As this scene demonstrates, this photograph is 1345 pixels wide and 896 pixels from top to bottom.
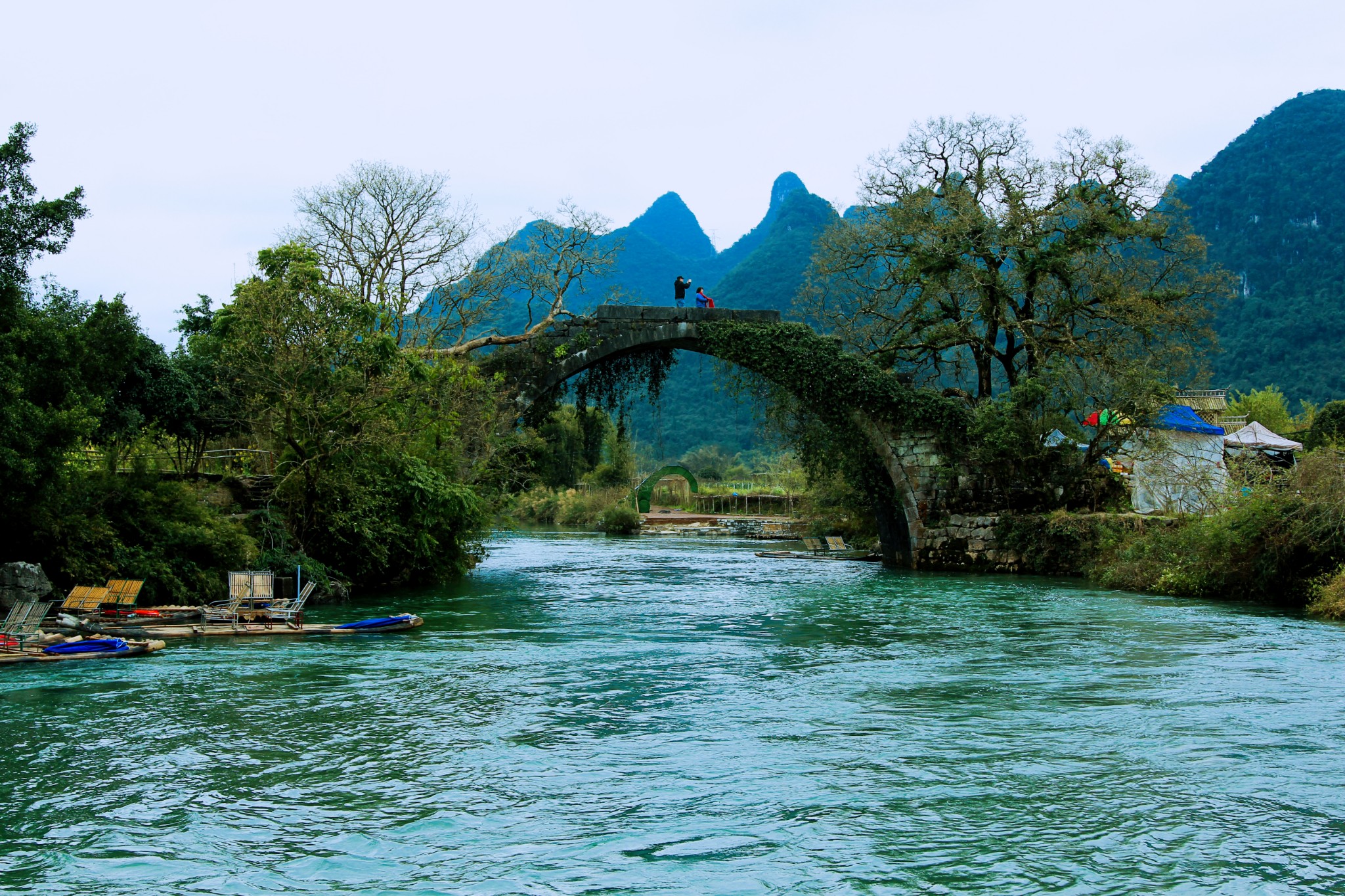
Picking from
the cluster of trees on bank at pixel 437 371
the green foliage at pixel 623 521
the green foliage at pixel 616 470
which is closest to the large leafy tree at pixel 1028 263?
the cluster of trees on bank at pixel 437 371

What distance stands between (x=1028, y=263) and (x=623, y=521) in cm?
2839

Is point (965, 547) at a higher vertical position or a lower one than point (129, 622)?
higher

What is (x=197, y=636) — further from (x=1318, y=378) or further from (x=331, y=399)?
(x=1318, y=378)

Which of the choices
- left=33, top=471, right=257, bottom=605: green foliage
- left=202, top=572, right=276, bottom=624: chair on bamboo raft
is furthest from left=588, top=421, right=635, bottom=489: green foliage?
left=202, top=572, right=276, bottom=624: chair on bamboo raft

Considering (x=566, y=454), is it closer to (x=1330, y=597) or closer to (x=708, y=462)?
(x=708, y=462)

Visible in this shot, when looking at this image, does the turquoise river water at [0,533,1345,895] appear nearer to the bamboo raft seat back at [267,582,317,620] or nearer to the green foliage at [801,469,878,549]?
the bamboo raft seat back at [267,582,317,620]

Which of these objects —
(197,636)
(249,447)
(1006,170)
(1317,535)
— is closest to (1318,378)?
(1006,170)

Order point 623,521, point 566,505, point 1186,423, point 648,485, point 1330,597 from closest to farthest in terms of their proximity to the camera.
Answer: point 1330,597 → point 1186,423 → point 623,521 → point 648,485 → point 566,505

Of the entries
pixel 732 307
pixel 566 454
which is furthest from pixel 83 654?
pixel 732 307

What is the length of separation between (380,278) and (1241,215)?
5598 cm

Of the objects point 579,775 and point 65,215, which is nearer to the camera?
point 579,775

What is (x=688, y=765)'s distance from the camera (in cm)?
815

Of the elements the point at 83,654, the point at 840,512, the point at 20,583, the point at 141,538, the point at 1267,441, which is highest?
the point at 1267,441

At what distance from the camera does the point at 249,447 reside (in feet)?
81.0
